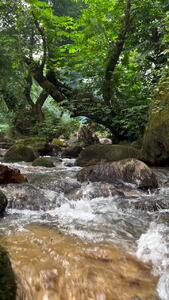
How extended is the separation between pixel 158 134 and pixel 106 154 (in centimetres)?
166

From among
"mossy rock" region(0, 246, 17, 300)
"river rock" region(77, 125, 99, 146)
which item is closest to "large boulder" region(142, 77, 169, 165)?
"river rock" region(77, 125, 99, 146)

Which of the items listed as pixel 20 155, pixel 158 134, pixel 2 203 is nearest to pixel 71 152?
pixel 20 155

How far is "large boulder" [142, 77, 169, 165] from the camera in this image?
9156mm

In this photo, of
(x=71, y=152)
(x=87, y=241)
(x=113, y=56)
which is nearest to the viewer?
(x=87, y=241)

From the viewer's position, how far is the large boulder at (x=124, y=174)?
7.52m

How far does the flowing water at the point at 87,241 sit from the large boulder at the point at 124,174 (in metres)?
0.38

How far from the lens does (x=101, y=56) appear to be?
13.7 metres

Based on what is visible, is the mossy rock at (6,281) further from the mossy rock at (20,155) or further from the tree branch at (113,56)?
the tree branch at (113,56)

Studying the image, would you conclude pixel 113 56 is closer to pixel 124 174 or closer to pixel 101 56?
pixel 101 56

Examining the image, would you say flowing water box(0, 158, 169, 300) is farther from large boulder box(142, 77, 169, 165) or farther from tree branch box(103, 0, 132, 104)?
tree branch box(103, 0, 132, 104)

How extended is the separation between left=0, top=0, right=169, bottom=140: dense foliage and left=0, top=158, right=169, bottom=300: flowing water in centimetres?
586

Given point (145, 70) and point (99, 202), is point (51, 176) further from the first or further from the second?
point (145, 70)

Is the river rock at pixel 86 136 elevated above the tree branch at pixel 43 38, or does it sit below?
below

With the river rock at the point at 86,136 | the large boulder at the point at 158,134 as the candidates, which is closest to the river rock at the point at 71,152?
the river rock at the point at 86,136
